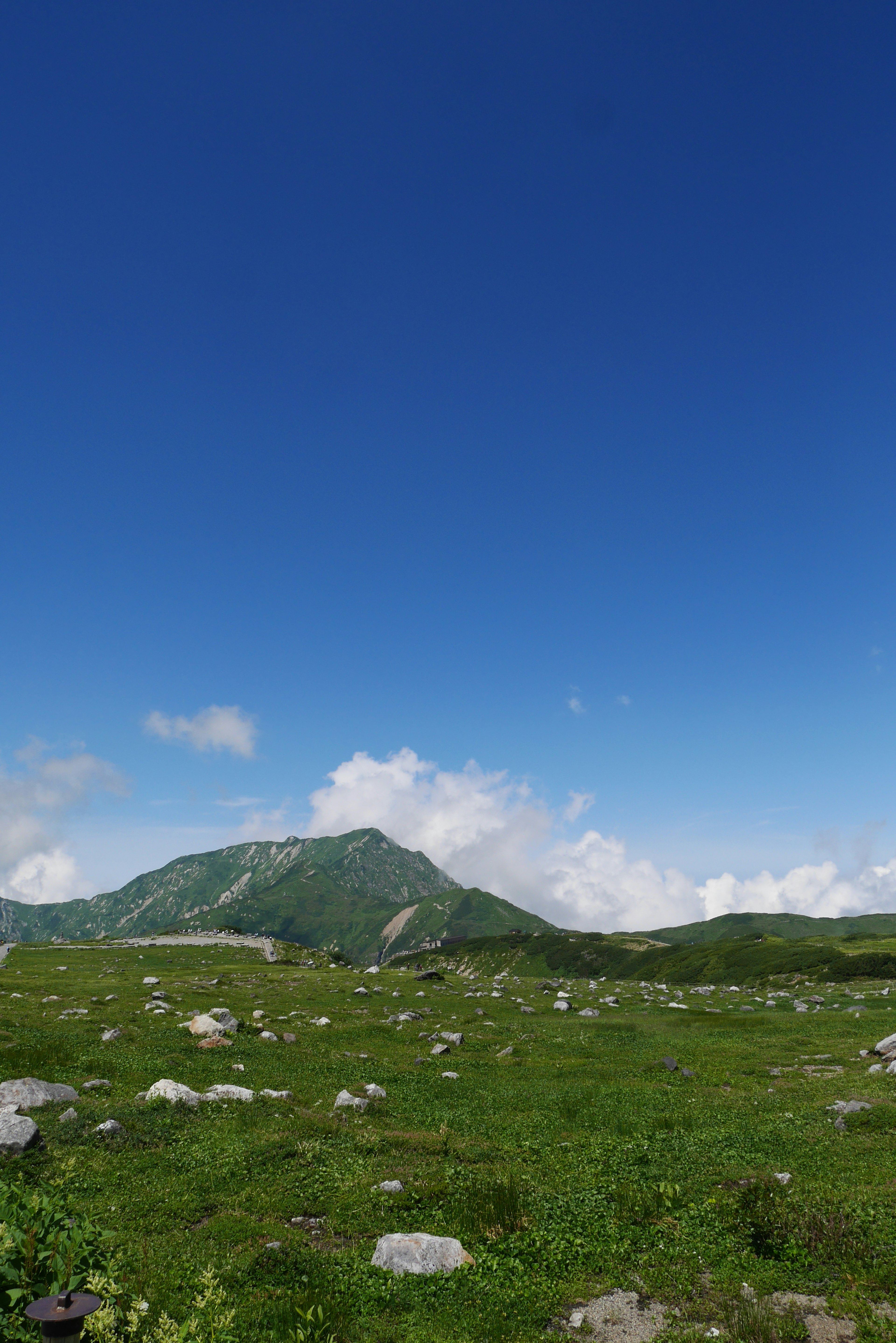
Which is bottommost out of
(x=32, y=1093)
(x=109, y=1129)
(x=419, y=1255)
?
(x=419, y=1255)

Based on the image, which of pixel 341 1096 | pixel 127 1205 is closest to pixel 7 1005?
pixel 341 1096

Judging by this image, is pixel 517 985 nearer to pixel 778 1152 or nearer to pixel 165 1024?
pixel 165 1024

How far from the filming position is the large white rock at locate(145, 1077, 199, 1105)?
20172 mm

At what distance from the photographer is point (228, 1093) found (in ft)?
71.2

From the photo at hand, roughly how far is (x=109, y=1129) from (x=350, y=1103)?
8.27 metres

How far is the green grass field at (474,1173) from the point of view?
11453 millimetres

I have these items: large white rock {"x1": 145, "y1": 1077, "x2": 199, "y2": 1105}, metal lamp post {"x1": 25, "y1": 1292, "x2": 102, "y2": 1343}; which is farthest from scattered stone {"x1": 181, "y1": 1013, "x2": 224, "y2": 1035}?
metal lamp post {"x1": 25, "y1": 1292, "x2": 102, "y2": 1343}

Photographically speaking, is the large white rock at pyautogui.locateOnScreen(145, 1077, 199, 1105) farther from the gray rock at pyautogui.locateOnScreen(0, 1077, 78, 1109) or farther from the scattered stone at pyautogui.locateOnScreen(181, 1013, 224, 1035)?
the scattered stone at pyautogui.locateOnScreen(181, 1013, 224, 1035)

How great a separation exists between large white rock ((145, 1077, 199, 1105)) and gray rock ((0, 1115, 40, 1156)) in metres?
4.96

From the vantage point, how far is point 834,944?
4877 inches

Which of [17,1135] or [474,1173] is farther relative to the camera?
[474,1173]

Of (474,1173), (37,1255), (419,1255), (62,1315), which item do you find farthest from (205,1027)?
(62,1315)

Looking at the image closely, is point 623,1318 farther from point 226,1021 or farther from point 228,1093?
point 226,1021

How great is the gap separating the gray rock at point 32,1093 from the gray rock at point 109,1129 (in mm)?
2772
